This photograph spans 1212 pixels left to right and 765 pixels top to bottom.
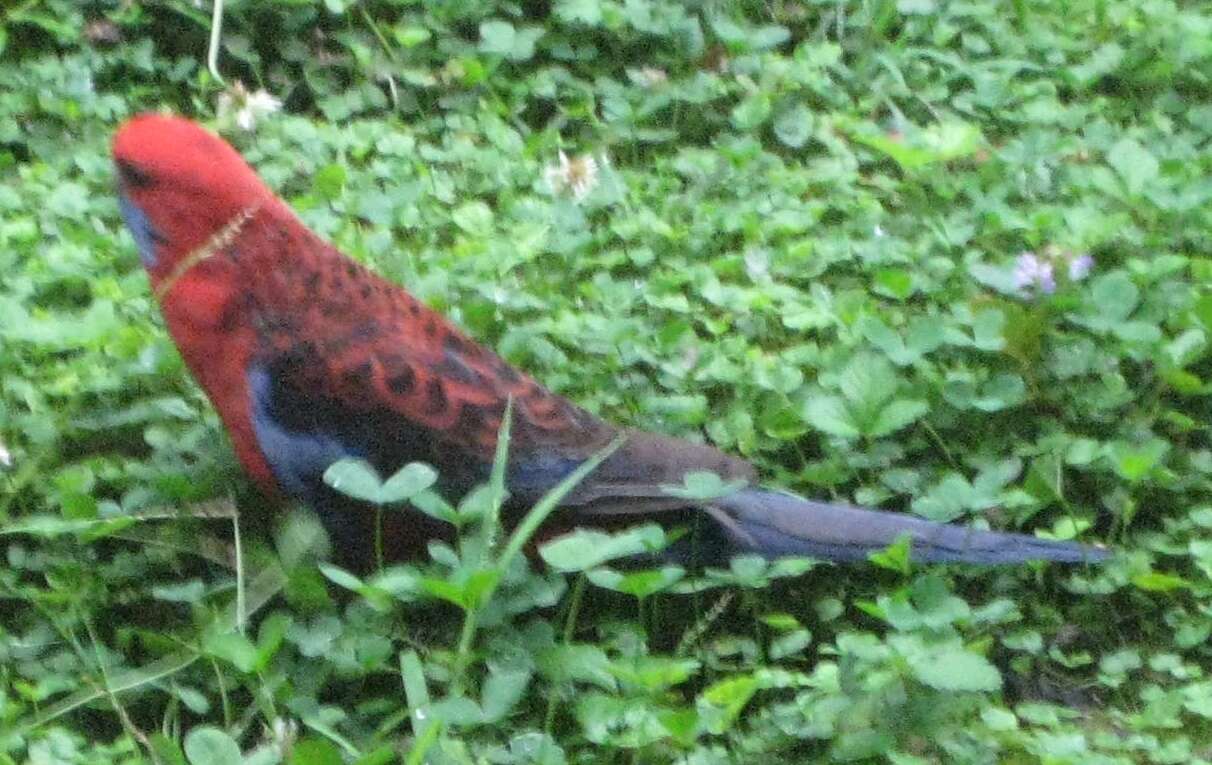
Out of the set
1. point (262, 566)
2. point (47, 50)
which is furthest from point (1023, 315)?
point (47, 50)

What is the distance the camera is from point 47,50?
387 centimetres

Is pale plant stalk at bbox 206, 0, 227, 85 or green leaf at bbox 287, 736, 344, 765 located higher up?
pale plant stalk at bbox 206, 0, 227, 85

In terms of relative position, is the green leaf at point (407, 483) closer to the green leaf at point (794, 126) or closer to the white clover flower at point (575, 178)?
the white clover flower at point (575, 178)

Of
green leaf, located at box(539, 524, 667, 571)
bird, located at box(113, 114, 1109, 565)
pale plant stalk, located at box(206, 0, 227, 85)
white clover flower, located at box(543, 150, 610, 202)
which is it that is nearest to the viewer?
green leaf, located at box(539, 524, 667, 571)

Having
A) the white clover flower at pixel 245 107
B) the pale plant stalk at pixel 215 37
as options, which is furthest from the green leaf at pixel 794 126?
the pale plant stalk at pixel 215 37

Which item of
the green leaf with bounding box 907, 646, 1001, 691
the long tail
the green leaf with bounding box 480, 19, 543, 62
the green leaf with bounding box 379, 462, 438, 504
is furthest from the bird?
the green leaf with bounding box 480, 19, 543, 62

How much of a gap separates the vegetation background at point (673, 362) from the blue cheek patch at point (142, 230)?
0.95 feet

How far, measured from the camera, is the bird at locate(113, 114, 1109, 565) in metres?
2.40

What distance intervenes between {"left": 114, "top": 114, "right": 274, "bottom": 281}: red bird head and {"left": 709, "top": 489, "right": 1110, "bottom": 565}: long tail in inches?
33.3

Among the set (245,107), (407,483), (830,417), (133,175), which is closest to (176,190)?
(133,175)

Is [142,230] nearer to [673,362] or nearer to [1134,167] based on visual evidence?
[673,362]

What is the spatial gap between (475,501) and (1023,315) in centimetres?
112

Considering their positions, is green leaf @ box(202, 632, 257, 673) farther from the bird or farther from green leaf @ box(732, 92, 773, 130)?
green leaf @ box(732, 92, 773, 130)

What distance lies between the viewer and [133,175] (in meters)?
2.53
